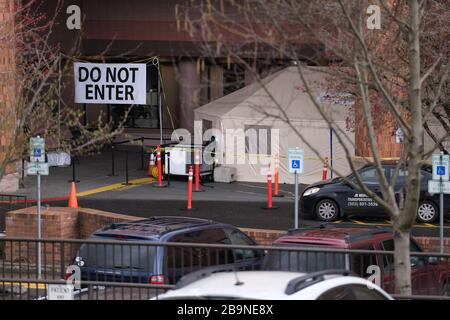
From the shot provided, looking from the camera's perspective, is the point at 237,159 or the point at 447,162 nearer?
the point at 447,162

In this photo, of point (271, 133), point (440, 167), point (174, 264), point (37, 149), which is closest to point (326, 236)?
point (174, 264)

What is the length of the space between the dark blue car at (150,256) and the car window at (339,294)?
394cm

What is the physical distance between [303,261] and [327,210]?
→ 1083 cm

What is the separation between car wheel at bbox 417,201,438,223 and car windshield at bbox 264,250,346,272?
10736 mm

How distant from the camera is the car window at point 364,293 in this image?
24.3 ft

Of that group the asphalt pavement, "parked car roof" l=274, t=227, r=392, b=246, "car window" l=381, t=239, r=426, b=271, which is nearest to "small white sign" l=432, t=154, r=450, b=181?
"car window" l=381, t=239, r=426, b=271

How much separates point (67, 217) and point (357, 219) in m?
7.35

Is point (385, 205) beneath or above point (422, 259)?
above

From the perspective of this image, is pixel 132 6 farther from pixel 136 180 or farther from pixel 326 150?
pixel 326 150

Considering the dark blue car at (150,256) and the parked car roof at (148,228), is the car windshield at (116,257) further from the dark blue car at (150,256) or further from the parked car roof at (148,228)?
the parked car roof at (148,228)

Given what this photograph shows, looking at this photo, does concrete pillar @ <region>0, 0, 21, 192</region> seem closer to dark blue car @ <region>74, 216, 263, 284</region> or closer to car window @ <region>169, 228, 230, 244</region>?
dark blue car @ <region>74, 216, 263, 284</region>

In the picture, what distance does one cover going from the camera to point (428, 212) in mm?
21844

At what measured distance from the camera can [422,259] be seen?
1206 centimetres
